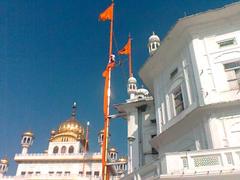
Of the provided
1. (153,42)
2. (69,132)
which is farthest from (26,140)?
(153,42)

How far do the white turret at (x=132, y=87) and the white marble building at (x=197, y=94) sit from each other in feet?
22.8

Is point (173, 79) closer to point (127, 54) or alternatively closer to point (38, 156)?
point (127, 54)

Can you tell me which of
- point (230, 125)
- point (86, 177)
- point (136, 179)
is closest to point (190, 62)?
point (230, 125)

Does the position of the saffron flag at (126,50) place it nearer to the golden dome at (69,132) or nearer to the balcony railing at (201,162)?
the balcony railing at (201,162)

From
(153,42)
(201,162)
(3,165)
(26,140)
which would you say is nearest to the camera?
(201,162)

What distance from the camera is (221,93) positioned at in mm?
15852

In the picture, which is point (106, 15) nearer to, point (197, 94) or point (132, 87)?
point (132, 87)

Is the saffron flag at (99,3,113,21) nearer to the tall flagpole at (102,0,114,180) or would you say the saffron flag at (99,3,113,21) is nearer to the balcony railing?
the tall flagpole at (102,0,114,180)

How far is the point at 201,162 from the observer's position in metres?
11.5

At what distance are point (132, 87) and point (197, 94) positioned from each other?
536 inches

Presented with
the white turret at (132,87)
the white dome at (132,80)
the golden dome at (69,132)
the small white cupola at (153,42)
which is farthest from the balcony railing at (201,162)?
the golden dome at (69,132)

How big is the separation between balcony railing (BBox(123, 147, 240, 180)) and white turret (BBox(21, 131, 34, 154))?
4637 centimetres

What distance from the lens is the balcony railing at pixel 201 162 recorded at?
35.8ft

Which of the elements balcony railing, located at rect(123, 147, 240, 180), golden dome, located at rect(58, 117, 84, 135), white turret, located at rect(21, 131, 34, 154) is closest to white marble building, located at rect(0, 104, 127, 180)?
white turret, located at rect(21, 131, 34, 154)
